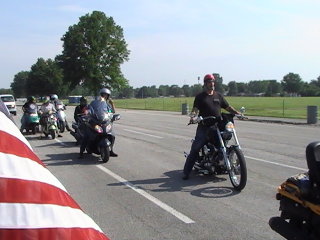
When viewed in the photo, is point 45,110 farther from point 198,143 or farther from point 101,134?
point 198,143

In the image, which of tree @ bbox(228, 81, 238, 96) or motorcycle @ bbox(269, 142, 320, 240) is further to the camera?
tree @ bbox(228, 81, 238, 96)

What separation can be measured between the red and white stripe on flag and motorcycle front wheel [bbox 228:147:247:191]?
5.51m

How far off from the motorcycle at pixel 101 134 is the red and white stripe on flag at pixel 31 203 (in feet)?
29.0

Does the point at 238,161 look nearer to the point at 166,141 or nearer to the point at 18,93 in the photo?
the point at 166,141

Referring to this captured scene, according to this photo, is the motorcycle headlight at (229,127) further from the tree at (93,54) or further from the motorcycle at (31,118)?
the tree at (93,54)

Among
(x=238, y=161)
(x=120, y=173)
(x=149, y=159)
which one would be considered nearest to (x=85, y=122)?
(x=149, y=159)

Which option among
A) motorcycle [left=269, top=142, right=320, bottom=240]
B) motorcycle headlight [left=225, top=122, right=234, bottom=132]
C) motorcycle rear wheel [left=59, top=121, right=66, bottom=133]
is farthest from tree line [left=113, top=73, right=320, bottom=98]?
motorcycle [left=269, top=142, right=320, bottom=240]

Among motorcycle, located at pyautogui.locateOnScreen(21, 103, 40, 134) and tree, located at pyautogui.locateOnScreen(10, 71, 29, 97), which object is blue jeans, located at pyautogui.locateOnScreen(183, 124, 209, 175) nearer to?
motorcycle, located at pyautogui.locateOnScreen(21, 103, 40, 134)

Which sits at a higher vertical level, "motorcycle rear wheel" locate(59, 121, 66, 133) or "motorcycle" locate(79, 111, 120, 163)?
"motorcycle" locate(79, 111, 120, 163)

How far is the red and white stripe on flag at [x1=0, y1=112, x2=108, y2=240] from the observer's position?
1.66 metres

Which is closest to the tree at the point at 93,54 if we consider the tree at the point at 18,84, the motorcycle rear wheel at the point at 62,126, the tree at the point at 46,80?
the tree at the point at 46,80

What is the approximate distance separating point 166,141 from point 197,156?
697 cm

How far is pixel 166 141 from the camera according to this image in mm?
15312

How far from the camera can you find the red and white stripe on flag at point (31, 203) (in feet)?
5.43
